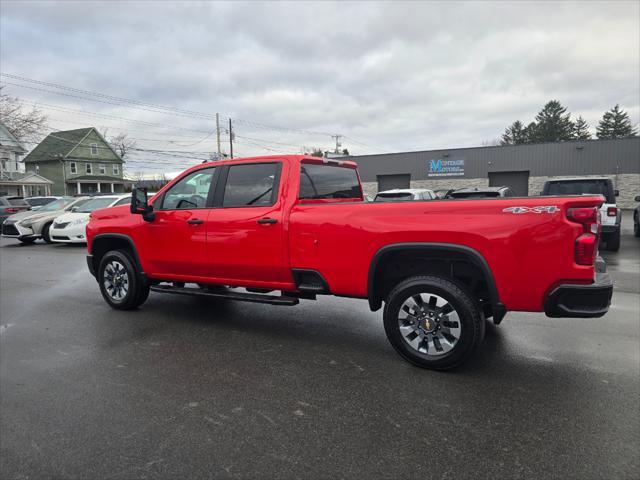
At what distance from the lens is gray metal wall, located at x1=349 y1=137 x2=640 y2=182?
3047cm

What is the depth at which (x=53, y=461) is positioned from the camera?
2.52 meters

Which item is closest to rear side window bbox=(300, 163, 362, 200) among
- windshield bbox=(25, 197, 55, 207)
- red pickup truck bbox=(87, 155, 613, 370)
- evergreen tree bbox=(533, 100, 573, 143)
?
red pickup truck bbox=(87, 155, 613, 370)

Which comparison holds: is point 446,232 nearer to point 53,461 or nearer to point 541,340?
point 541,340

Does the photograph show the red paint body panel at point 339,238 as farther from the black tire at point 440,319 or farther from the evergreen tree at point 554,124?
the evergreen tree at point 554,124

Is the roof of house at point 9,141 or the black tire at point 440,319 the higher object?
the roof of house at point 9,141

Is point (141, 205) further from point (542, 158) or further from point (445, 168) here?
point (542, 158)

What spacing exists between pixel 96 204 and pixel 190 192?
414 inches

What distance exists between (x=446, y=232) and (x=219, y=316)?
10.7 ft

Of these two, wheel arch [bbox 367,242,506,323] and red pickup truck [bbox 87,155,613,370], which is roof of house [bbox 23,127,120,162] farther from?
wheel arch [bbox 367,242,506,323]

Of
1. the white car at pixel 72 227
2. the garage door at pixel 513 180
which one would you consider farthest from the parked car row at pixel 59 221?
the garage door at pixel 513 180

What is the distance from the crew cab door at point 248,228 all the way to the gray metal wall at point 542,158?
32.6 metres

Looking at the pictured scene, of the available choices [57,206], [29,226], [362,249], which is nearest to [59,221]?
[29,226]

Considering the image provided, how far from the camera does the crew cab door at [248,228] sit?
4.34 metres

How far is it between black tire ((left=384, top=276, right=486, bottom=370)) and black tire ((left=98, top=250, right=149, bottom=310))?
3466mm
